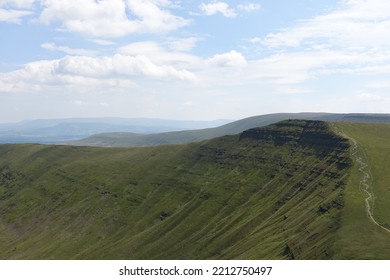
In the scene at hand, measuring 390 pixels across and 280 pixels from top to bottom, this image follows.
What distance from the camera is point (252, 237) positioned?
186m

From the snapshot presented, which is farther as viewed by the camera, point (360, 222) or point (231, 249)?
point (231, 249)

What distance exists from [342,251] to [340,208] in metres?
46.9

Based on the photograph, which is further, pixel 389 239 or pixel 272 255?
pixel 272 255

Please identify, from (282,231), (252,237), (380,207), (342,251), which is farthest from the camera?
(252,237)

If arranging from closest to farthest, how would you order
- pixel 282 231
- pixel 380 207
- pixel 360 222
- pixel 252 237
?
pixel 360 222, pixel 380 207, pixel 282 231, pixel 252 237

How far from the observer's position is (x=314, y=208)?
598ft

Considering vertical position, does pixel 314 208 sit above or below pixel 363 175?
below
